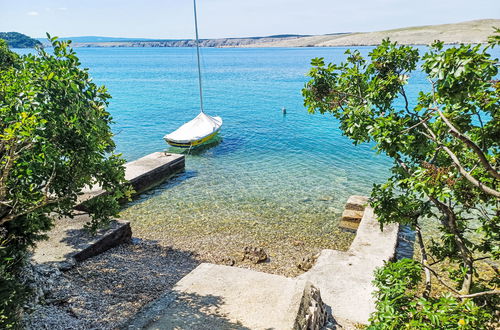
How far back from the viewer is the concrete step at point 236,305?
6.83 metres

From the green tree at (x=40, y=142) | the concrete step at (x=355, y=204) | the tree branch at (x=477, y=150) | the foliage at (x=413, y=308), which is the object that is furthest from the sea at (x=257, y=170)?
the green tree at (x=40, y=142)

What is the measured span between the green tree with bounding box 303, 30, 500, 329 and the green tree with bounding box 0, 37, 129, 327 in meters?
4.49

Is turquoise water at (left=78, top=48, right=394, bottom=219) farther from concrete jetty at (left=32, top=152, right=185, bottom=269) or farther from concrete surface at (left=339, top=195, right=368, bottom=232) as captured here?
concrete jetty at (left=32, top=152, right=185, bottom=269)

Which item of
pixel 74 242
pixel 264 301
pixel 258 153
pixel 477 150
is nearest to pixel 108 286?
pixel 74 242

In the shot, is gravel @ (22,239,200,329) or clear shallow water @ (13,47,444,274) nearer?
gravel @ (22,239,200,329)

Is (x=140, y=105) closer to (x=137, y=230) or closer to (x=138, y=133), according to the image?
(x=138, y=133)

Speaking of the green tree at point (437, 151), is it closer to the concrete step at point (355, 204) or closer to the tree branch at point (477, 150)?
the tree branch at point (477, 150)

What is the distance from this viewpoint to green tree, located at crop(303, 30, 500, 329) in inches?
162

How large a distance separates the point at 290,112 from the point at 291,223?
27300 millimetres

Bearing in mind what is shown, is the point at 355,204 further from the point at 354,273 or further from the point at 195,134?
the point at 195,134

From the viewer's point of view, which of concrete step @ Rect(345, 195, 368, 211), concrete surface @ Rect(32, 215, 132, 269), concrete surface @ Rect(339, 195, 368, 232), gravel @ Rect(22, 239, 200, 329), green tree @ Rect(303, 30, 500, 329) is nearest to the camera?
green tree @ Rect(303, 30, 500, 329)

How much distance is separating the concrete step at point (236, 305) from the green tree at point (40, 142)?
271 centimetres

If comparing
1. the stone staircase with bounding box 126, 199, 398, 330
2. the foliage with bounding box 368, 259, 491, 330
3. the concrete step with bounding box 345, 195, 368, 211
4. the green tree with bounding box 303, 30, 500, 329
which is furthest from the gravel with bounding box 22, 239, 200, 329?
the concrete step with bounding box 345, 195, 368, 211

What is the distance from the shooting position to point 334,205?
17.1m
